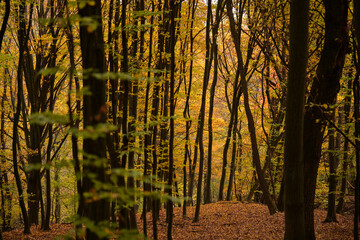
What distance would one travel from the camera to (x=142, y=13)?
13.6 feet

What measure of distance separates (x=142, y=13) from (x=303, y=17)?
2.18m

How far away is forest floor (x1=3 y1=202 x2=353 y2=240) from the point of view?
296 inches

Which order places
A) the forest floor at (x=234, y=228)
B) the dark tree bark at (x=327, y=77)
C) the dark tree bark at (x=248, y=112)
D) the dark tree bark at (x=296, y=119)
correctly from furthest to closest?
the dark tree bark at (x=248, y=112), the forest floor at (x=234, y=228), the dark tree bark at (x=327, y=77), the dark tree bark at (x=296, y=119)

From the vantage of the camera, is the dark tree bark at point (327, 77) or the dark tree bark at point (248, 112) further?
the dark tree bark at point (248, 112)

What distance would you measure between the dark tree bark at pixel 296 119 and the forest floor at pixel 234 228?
4.19 metres

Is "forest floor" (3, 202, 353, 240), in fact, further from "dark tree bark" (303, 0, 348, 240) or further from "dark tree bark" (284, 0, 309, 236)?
"dark tree bark" (284, 0, 309, 236)

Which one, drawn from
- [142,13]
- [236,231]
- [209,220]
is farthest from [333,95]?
[209,220]

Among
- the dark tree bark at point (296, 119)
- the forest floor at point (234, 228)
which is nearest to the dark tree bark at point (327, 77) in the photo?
the dark tree bark at point (296, 119)

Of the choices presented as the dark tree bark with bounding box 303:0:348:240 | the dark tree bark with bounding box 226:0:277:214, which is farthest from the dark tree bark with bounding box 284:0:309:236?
the dark tree bark with bounding box 226:0:277:214

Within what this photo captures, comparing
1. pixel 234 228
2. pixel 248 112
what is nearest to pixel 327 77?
pixel 248 112

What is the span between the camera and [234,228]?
8516 millimetres

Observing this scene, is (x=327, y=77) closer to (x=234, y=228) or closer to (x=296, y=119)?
(x=296, y=119)

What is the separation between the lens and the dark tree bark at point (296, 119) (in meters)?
3.43

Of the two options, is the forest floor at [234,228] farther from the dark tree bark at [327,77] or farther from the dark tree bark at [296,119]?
the dark tree bark at [296,119]
